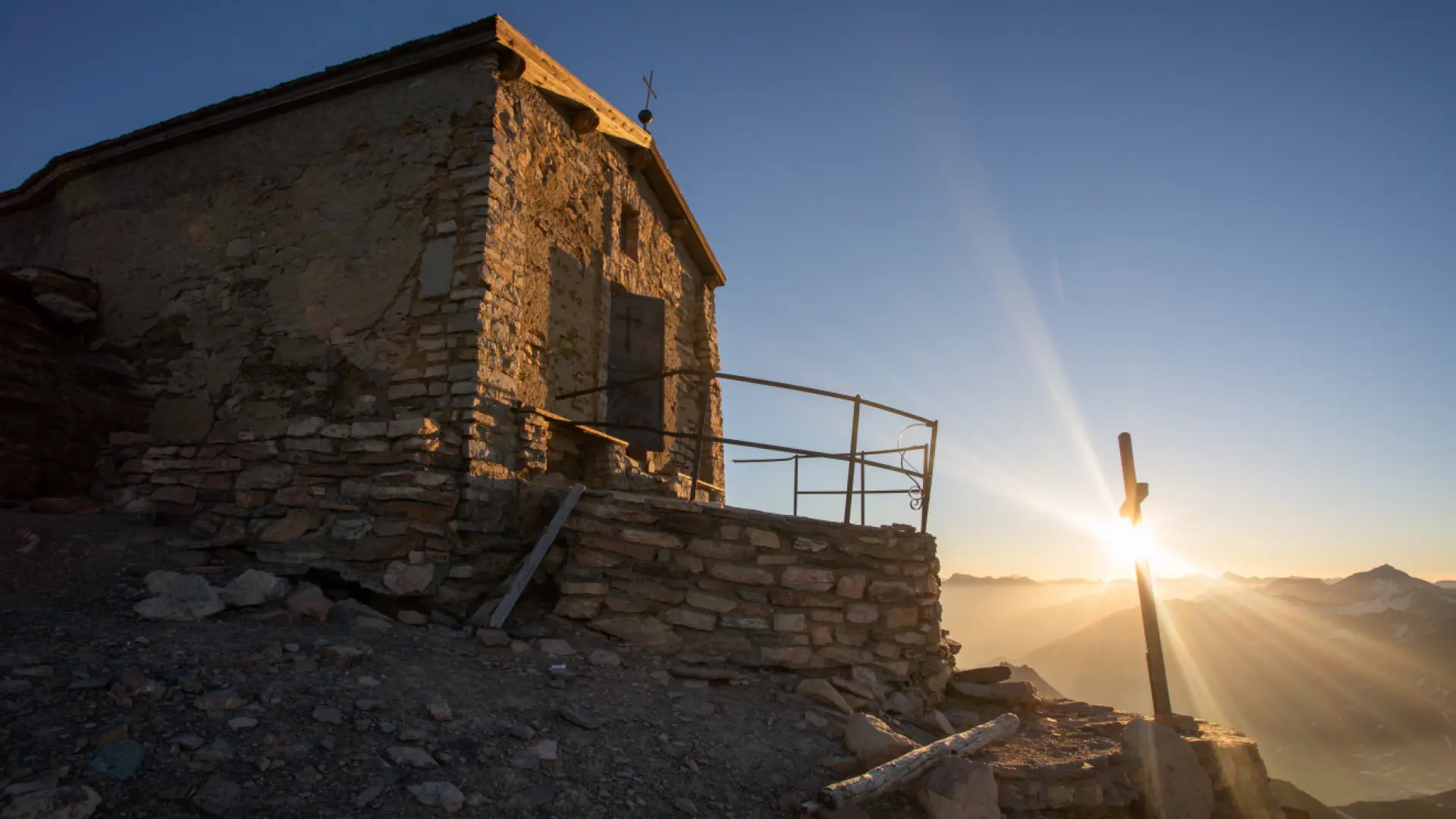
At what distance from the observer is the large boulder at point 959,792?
4043 millimetres

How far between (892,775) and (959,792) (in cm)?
41

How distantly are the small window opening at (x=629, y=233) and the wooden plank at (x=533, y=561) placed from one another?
426 cm

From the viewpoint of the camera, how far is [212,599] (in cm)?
484

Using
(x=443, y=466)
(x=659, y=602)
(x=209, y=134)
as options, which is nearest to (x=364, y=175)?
(x=209, y=134)

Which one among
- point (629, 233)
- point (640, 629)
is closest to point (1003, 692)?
point (640, 629)

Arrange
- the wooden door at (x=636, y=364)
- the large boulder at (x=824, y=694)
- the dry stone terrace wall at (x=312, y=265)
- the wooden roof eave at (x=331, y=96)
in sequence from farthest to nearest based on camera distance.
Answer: the wooden door at (x=636, y=364) < the wooden roof eave at (x=331, y=96) < the dry stone terrace wall at (x=312, y=265) < the large boulder at (x=824, y=694)

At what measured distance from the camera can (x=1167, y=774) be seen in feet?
17.3

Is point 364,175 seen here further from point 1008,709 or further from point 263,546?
point 1008,709

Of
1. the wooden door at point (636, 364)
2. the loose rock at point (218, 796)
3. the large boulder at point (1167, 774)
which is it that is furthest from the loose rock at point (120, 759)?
the large boulder at point (1167, 774)

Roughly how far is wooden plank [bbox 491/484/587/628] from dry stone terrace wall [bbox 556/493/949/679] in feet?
0.31

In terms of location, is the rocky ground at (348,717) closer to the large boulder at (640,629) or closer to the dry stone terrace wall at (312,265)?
the large boulder at (640,629)

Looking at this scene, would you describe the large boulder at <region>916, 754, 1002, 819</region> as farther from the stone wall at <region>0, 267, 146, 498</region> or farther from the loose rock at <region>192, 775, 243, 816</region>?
the stone wall at <region>0, 267, 146, 498</region>

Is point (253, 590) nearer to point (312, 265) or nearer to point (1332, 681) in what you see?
point (312, 265)

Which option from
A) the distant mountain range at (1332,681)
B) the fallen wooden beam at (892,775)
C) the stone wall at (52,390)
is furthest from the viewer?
the distant mountain range at (1332,681)
